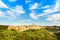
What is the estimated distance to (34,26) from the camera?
26.6 metres

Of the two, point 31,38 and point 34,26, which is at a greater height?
point 34,26

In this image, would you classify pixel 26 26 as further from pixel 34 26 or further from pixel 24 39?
pixel 24 39

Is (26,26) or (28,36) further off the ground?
(26,26)

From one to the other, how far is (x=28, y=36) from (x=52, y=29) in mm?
12527

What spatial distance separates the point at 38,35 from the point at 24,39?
2104 mm

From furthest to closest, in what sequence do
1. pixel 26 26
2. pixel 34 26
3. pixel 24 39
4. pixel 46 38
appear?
pixel 26 26
pixel 34 26
pixel 46 38
pixel 24 39

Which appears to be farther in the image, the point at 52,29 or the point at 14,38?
the point at 52,29

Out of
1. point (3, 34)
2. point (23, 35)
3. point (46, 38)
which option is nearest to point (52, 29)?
point (46, 38)

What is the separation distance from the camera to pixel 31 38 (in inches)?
713

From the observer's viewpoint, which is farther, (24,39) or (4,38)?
(24,39)

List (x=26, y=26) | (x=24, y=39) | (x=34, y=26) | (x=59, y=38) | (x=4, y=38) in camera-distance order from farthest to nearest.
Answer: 1. (x=26, y=26)
2. (x=34, y=26)
3. (x=59, y=38)
4. (x=24, y=39)
5. (x=4, y=38)

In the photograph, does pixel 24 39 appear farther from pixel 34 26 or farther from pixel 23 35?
pixel 34 26

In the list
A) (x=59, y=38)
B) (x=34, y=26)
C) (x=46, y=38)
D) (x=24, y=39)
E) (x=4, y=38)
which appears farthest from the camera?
(x=34, y=26)

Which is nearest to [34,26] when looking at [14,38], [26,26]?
[26,26]
